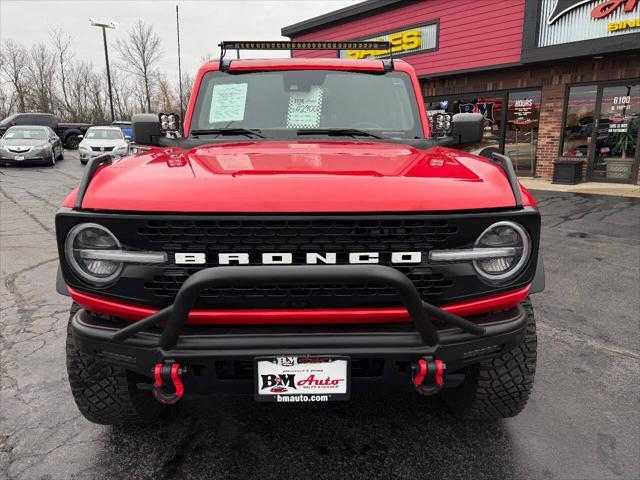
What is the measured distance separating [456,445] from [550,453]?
0.42m

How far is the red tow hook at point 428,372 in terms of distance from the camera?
5.52 ft

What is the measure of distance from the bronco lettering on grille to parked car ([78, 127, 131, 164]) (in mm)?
16306

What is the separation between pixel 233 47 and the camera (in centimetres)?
353

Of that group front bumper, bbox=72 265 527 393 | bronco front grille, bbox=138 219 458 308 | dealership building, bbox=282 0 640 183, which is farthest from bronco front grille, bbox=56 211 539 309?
dealership building, bbox=282 0 640 183

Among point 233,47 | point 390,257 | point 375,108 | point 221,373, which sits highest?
point 233,47

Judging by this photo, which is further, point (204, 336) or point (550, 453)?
point (550, 453)

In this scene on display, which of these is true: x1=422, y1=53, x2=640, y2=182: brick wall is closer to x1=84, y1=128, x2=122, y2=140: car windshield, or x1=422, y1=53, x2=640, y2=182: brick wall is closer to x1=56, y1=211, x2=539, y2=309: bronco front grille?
x1=56, y1=211, x2=539, y2=309: bronco front grille

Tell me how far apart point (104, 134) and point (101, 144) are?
2.93 feet

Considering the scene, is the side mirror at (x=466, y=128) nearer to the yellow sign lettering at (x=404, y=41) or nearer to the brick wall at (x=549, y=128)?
the brick wall at (x=549, y=128)

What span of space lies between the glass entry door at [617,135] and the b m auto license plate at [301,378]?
1257cm

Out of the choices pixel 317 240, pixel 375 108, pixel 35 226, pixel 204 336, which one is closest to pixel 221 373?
pixel 204 336

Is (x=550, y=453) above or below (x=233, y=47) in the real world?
below

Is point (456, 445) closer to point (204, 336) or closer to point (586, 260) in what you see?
point (204, 336)

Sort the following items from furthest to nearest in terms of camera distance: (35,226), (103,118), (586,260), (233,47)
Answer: (103,118), (35,226), (586,260), (233,47)
